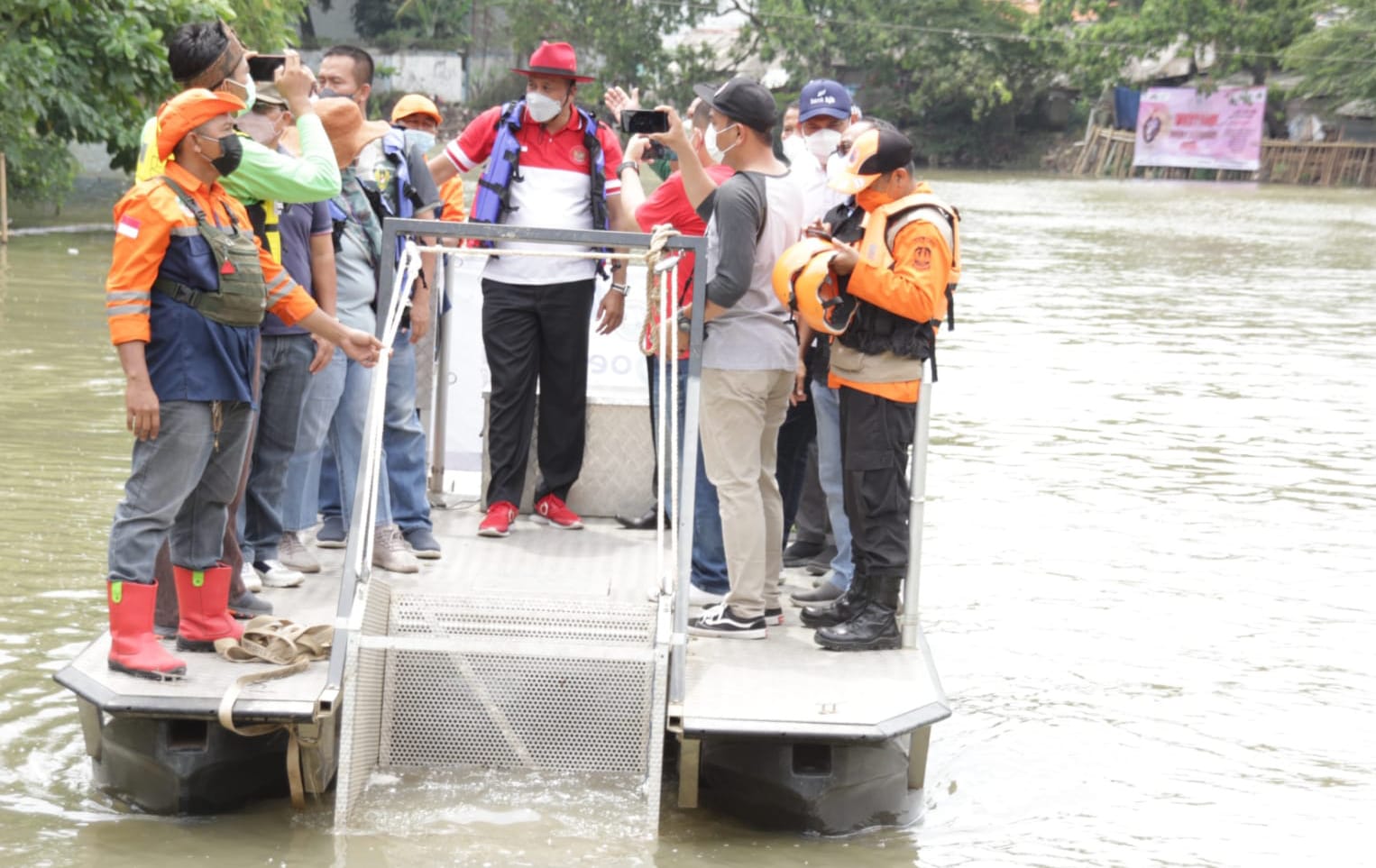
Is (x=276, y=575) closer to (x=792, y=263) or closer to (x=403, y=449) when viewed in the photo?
(x=403, y=449)

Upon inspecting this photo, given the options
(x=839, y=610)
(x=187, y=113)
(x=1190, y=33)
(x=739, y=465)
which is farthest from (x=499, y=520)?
(x=1190, y=33)

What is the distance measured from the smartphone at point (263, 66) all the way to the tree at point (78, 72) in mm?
13404

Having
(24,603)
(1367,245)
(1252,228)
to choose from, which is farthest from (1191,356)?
(1252,228)

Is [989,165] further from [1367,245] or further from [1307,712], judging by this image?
[1307,712]

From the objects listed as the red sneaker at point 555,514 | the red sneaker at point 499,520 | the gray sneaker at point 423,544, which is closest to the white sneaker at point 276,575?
the gray sneaker at point 423,544

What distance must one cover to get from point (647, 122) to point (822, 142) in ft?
5.61

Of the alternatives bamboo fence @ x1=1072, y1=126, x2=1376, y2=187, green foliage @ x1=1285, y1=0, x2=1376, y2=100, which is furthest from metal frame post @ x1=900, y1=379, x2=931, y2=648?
bamboo fence @ x1=1072, y1=126, x2=1376, y2=187

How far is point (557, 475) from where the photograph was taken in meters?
7.26

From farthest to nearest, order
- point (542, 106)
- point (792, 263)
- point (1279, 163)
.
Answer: point (1279, 163) → point (542, 106) → point (792, 263)

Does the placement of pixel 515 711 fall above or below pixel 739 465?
below

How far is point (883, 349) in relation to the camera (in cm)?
572

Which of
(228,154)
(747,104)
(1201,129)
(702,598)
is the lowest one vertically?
(702,598)

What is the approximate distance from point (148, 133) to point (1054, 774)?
3697 millimetres

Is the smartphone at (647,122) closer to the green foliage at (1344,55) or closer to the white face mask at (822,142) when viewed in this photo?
the white face mask at (822,142)
